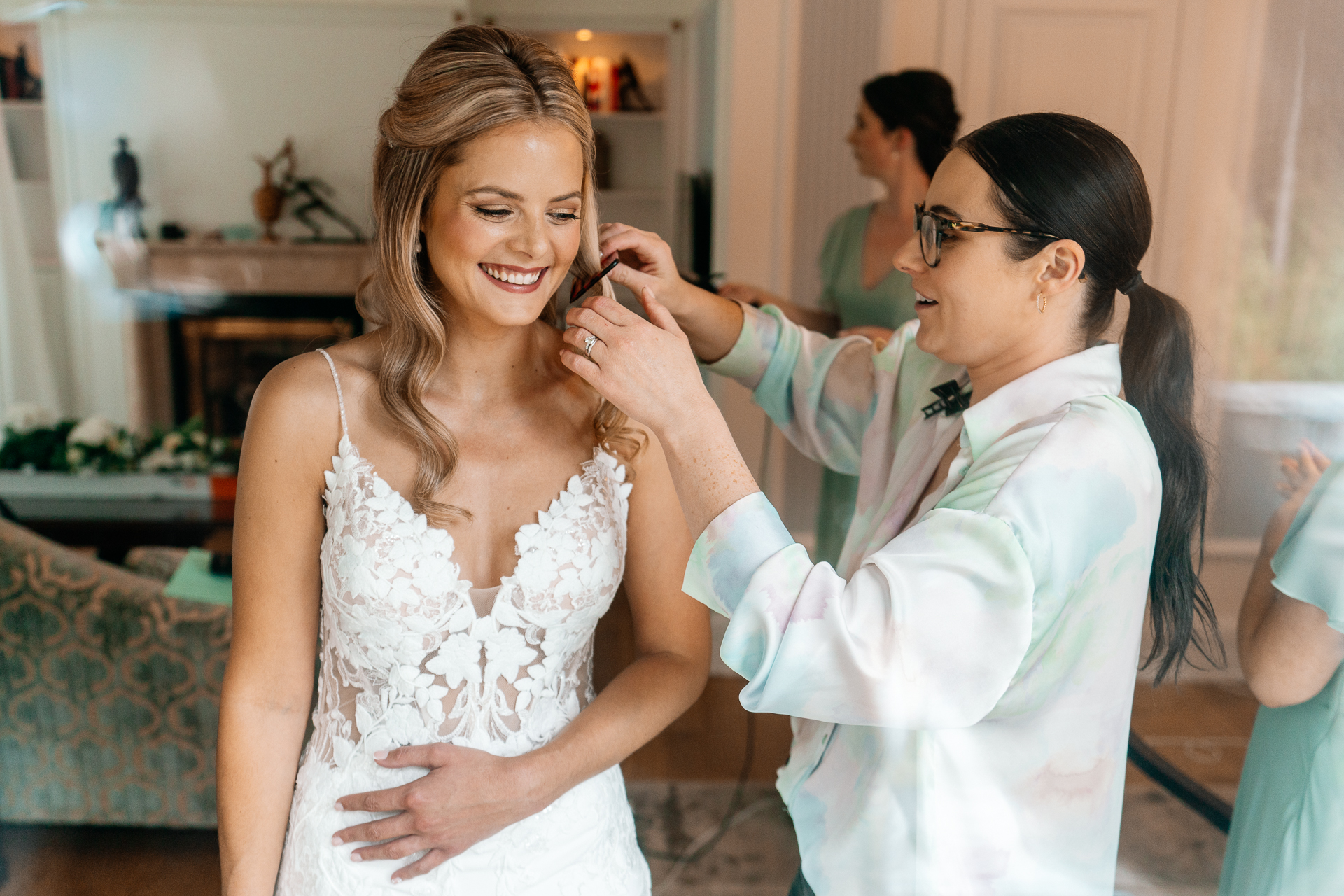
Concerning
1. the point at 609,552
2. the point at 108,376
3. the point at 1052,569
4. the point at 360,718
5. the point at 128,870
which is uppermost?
the point at 1052,569

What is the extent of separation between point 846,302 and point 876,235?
139 millimetres

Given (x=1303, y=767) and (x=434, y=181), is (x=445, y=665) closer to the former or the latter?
(x=434, y=181)

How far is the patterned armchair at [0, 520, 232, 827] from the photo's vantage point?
183cm

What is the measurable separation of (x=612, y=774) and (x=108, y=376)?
13.4 feet

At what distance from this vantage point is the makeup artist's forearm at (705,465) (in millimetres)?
768

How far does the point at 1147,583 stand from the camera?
808mm

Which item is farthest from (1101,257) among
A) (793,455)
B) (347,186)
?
(347,186)

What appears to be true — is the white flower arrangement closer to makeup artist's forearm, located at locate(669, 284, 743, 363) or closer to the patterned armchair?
the patterned armchair

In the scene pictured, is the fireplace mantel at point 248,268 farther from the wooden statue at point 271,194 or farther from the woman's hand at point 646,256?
the woman's hand at point 646,256

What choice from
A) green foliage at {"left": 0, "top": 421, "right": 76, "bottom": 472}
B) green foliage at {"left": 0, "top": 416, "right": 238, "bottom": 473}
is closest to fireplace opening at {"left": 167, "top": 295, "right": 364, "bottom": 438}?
green foliage at {"left": 0, "top": 416, "right": 238, "bottom": 473}

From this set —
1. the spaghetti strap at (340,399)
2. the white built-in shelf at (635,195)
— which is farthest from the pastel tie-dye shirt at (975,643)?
the white built-in shelf at (635,195)

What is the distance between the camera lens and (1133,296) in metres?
0.79

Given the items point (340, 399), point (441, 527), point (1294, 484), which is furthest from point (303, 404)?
point (1294, 484)

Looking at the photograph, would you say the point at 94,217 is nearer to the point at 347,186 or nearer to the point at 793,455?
the point at 347,186
